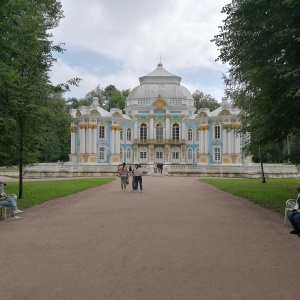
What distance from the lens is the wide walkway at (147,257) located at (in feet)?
16.9

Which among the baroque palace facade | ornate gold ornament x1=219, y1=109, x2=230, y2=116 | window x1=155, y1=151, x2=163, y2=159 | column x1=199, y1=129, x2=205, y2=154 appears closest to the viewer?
ornate gold ornament x1=219, y1=109, x2=230, y2=116

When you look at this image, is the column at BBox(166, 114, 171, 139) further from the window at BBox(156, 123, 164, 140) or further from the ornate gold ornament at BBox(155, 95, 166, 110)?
the ornate gold ornament at BBox(155, 95, 166, 110)

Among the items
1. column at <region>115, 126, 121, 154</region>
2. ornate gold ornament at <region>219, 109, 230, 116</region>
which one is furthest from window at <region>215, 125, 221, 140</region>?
column at <region>115, 126, 121, 154</region>

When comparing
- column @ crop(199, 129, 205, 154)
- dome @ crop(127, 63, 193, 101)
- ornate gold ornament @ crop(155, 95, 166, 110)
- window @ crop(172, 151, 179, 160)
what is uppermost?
dome @ crop(127, 63, 193, 101)

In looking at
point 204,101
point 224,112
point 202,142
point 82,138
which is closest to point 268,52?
point 224,112

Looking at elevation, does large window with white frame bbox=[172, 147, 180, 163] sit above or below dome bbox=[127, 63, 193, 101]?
below

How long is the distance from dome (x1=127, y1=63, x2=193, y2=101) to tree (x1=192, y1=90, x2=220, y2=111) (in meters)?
15.8

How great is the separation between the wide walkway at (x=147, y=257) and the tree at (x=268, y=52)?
440 cm

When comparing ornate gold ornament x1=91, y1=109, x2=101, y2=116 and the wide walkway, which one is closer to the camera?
the wide walkway

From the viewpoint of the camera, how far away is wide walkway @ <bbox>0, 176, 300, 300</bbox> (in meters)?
5.15

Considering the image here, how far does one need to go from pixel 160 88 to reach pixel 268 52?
4818cm

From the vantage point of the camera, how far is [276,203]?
15.6 m

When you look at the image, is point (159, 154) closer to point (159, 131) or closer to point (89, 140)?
point (159, 131)

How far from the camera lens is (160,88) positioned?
6175 centimetres
